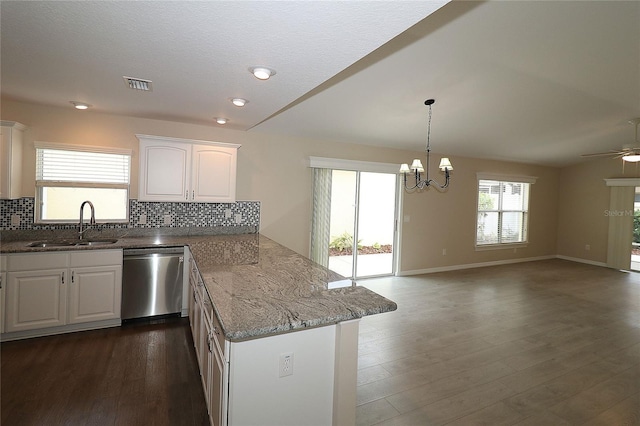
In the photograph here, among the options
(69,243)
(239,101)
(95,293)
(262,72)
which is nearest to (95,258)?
(95,293)

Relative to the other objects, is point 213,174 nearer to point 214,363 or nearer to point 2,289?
point 2,289

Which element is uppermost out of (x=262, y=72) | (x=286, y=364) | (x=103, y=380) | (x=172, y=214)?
(x=262, y=72)

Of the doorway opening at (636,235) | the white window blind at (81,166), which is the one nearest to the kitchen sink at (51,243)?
the white window blind at (81,166)

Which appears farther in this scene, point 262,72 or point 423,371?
point 423,371

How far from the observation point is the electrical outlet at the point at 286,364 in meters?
1.45

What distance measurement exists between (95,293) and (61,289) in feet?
0.91

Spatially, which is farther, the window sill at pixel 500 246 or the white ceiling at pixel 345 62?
the window sill at pixel 500 246

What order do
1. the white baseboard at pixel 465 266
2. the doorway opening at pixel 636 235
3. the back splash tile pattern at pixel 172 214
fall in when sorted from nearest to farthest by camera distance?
the back splash tile pattern at pixel 172 214
the white baseboard at pixel 465 266
the doorway opening at pixel 636 235

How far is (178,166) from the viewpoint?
3686 mm

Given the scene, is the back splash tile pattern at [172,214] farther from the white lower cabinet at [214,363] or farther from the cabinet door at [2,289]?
the white lower cabinet at [214,363]

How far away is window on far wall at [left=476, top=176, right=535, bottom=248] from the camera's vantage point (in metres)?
6.95

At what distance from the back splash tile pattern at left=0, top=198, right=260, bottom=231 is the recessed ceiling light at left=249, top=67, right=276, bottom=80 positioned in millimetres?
2345

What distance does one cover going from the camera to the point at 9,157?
10.1ft

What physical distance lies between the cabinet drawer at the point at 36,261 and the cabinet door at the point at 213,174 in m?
1.37
